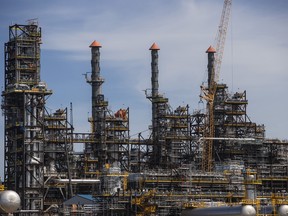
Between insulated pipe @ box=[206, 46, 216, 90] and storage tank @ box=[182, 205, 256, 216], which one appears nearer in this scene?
storage tank @ box=[182, 205, 256, 216]

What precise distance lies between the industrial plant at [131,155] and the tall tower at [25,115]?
0.15m

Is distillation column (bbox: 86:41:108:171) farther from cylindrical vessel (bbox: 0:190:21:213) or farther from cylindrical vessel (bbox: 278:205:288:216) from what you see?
cylindrical vessel (bbox: 278:205:288:216)

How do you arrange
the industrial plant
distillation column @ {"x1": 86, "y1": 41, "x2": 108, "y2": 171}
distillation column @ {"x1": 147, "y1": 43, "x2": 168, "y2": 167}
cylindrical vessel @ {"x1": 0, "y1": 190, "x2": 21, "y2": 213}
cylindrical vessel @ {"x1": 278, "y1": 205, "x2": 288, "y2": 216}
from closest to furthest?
cylindrical vessel @ {"x1": 278, "y1": 205, "x2": 288, "y2": 216} → cylindrical vessel @ {"x1": 0, "y1": 190, "x2": 21, "y2": 213} → the industrial plant → distillation column @ {"x1": 86, "y1": 41, "x2": 108, "y2": 171} → distillation column @ {"x1": 147, "y1": 43, "x2": 168, "y2": 167}

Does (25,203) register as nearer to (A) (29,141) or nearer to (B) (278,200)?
(A) (29,141)

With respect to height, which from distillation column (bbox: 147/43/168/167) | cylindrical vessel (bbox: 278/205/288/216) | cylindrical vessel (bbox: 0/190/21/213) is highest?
distillation column (bbox: 147/43/168/167)

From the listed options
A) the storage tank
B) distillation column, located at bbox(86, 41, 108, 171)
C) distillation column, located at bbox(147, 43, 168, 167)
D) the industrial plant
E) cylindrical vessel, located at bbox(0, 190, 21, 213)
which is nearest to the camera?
the storage tank

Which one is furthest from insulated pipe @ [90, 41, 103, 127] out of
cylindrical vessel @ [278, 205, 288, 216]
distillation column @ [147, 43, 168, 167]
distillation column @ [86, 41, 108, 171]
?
cylindrical vessel @ [278, 205, 288, 216]

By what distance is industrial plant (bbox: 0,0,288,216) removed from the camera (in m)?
115

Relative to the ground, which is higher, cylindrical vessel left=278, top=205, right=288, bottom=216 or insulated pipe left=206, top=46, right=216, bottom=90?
insulated pipe left=206, top=46, right=216, bottom=90

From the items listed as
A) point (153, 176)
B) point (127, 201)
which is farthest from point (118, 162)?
point (127, 201)

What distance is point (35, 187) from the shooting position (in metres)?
126

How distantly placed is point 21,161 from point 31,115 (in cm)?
687

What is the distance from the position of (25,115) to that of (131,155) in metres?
29.3

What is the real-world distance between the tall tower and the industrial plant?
148 millimetres
